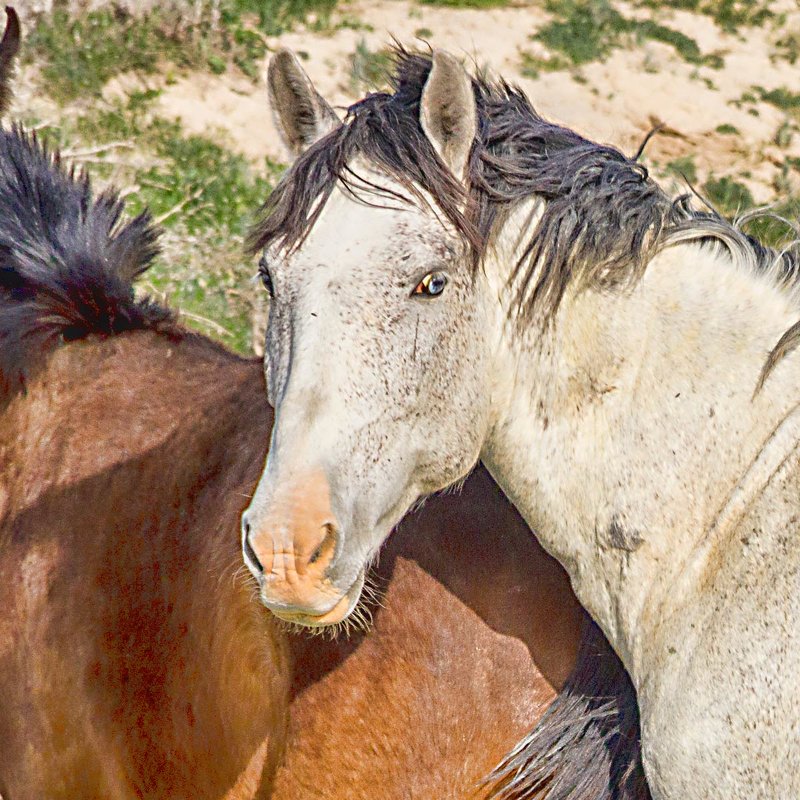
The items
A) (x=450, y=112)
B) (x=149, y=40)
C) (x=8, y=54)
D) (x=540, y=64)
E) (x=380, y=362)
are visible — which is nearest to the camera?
(x=380, y=362)

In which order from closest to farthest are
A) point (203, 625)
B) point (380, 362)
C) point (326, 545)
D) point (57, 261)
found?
1. point (326, 545)
2. point (380, 362)
3. point (203, 625)
4. point (57, 261)

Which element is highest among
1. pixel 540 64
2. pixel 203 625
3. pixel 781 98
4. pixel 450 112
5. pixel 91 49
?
pixel 450 112

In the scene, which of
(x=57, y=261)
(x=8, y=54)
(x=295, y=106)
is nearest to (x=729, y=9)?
(x=8, y=54)

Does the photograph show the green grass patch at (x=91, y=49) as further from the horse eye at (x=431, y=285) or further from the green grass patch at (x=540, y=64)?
the horse eye at (x=431, y=285)

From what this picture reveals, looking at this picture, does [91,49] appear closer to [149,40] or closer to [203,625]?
[149,40]

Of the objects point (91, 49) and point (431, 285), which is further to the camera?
point (91, 49)

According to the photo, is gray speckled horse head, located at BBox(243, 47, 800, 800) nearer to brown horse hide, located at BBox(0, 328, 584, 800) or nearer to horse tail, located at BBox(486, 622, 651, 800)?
horse tail, located at BBox(486, 622, 651, 800)

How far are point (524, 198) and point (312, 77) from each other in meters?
6.84

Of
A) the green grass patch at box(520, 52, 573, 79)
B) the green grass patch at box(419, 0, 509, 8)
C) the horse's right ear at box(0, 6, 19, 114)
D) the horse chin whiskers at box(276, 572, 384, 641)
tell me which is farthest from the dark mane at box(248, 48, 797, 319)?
the green grass patch at box(419, 0, 509, 8)

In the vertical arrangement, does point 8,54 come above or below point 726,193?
above

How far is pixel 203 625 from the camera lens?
268cm

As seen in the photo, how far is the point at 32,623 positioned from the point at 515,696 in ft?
5.00

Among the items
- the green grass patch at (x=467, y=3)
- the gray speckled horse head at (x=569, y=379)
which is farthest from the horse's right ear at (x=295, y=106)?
the green grass patch at (x=467, y=3)

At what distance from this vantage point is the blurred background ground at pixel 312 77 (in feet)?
23.8
